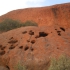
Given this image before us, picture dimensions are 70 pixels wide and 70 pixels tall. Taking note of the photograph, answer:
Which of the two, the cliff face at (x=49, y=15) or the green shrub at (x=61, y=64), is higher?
the green shrub at (x=61, y=64)

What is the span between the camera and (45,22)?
34.3m

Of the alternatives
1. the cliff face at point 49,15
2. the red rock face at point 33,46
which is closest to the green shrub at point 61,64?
the red rock face at point 33,46

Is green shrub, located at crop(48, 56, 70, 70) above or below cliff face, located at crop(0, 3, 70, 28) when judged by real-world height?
above

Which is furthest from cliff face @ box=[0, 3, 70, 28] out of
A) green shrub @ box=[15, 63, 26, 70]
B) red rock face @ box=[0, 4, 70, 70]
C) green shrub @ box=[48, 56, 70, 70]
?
green shrub @ box=[48, 56, 70, 70]

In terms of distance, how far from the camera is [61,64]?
9.94 meters

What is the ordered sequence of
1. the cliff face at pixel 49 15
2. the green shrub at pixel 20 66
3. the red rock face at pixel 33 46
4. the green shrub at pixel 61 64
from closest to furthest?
the green shrub at pixel 61 64 < the green shrub at pixel 20 66 < the red rock face at pixel 33 46 < the cliff face at pixel 49 15

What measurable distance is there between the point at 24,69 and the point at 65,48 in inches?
104

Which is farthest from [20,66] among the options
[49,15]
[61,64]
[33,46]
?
[49,15]

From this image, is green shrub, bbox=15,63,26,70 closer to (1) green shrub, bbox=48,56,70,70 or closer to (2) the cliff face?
(1) green shrub, bbox=48,56,70,70

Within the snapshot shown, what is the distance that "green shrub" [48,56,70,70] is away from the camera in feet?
32.3

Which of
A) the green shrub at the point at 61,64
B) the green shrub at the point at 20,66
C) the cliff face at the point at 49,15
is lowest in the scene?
the cliff face at the point at 49,15

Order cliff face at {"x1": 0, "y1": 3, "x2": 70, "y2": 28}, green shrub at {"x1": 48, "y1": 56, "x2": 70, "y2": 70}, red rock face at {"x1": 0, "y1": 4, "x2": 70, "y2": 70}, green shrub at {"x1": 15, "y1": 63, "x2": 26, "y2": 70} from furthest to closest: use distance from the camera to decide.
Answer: cliff face at {"x1": 0, "y1": 3, "x2": 70, "y2": 28} → red rock face at {"x1": 0, "y1": 4, "x2": 70, "y2": 70} → green shrub at {"x1": 15, "y1": 63, "x2": 26, "y2": 70} → green shrub at {"x1": 48, "y1": 56, "x2": 70, "y2": 70}

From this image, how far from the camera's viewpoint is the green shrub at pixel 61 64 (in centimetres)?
985

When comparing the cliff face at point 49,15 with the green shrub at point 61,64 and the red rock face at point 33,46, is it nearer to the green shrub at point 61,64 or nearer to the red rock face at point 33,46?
the red rock face at point 33,46
